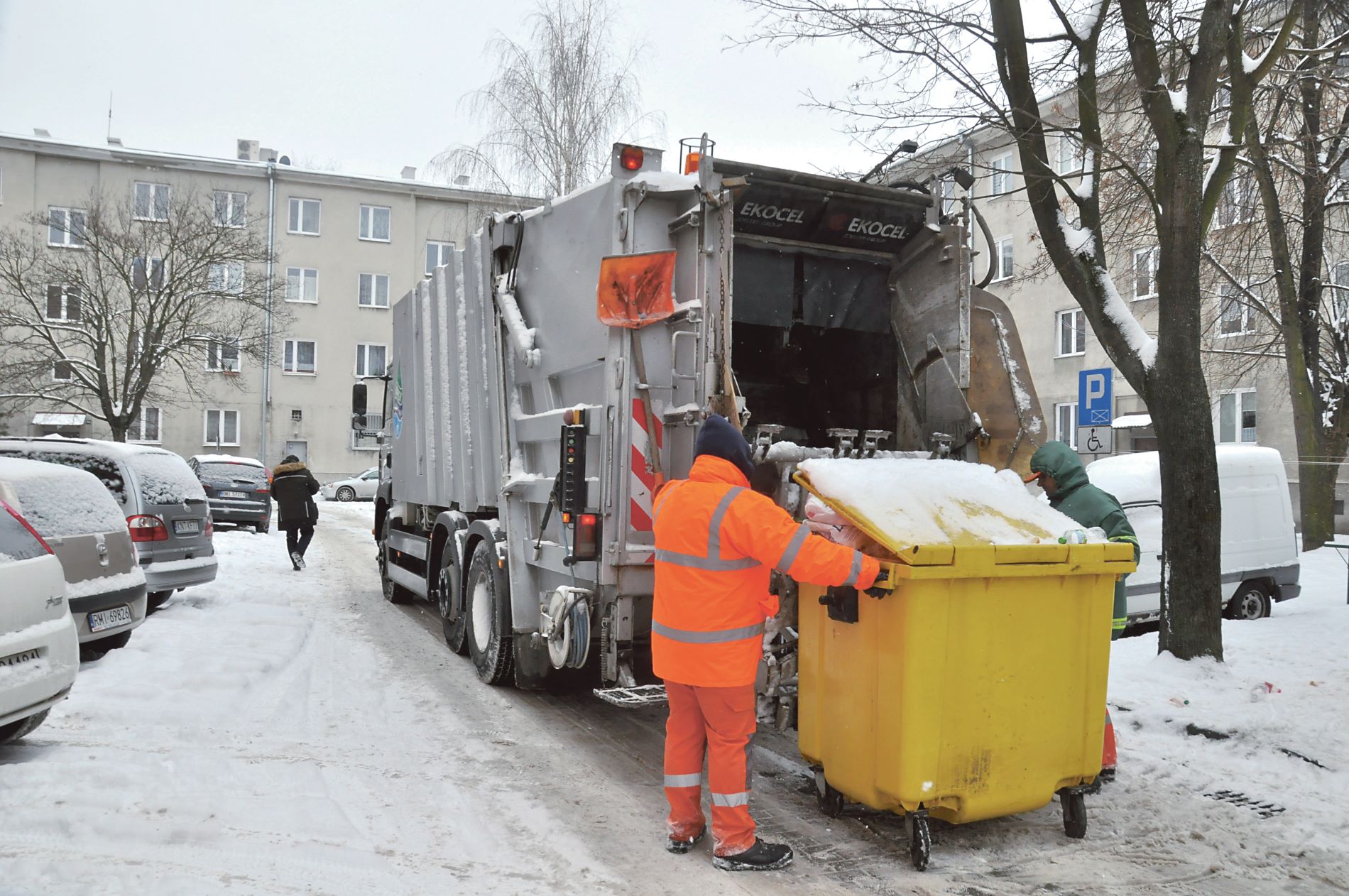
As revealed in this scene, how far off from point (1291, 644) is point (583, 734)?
496cm

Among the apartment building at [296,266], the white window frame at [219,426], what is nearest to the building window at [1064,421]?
the apartment building at [296,266]

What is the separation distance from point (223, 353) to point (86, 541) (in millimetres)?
18727

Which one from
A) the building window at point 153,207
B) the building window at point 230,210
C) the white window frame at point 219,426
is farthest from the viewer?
the white window frame at point 219,426

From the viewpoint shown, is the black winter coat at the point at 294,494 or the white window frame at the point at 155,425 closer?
the black winter coat at the point at 294,494

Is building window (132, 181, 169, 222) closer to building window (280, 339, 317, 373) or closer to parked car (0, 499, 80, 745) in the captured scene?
building window (280, 339, 317, 373)

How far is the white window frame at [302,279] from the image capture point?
32.8m

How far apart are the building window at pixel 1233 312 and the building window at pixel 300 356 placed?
26.1 meters

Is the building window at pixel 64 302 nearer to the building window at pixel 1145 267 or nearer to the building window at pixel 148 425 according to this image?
the building window at pixel 148 425

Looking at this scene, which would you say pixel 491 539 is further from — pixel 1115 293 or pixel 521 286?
pixel 1115 293

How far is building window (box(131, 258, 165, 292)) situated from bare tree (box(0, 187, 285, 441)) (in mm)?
25

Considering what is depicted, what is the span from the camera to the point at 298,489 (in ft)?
38.8

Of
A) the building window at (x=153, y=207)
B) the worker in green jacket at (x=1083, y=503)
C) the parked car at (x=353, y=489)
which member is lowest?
the parked car at (x=353, y=489)

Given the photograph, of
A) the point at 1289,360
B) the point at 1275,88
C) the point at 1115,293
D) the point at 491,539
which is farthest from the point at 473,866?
the point at 1289,360

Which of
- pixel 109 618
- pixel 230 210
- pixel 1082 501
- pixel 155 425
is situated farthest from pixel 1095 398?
pixel 155 425
